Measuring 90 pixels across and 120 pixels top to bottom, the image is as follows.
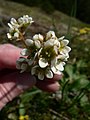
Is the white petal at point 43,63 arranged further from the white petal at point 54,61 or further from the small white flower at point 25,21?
the small white flower at point 25,21

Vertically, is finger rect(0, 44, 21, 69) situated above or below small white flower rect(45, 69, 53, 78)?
below

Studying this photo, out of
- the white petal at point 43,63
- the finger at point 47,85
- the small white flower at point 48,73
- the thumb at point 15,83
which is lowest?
the finger at point 47,85

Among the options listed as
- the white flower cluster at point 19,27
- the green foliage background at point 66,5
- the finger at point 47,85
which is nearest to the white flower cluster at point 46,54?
the white flower cluster at point 19,27

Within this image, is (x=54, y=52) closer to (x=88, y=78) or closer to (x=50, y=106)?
(x=50, y=106)

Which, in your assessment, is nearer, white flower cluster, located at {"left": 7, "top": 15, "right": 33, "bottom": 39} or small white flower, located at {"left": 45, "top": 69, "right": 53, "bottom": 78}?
small white flower, located at {"left": 45, "top": 69, "right": 53, "bottom": 78}

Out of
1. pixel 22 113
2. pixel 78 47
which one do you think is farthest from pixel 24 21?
pixel 78 47

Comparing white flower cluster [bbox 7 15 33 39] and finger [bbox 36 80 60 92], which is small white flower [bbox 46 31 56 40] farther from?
finger [bbox 36 80 60 92]

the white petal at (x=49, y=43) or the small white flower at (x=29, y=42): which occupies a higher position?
the white petal at (x=49, y=43)

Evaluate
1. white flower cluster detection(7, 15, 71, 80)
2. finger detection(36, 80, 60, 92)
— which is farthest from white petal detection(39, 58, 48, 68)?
finger detection(36, 80, 60, 92)
